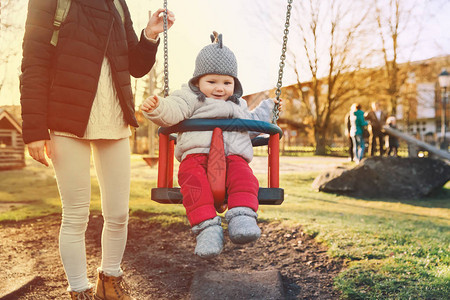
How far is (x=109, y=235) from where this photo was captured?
2.15 m

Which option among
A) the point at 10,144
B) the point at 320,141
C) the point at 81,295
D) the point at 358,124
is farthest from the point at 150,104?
the point at 320,141

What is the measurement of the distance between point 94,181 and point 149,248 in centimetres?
565

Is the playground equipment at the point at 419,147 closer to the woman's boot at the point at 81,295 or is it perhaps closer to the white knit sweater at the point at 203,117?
the white knit sweater at the point at 203,117

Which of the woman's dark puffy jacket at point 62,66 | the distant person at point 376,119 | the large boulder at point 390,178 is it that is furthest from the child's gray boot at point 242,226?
the distant person at point 376,119

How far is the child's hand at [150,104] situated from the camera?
1.87 meters

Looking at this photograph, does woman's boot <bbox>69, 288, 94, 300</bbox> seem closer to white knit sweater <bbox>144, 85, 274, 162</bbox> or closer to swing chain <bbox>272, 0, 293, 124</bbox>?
white knit sweater <bbox>144, 85, 274, 162</bbox>

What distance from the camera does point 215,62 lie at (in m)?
2.08

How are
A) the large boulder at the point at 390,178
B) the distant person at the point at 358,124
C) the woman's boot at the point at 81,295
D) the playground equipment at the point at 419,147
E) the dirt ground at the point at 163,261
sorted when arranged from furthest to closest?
1. the distant person at the point at 358,124
2. the playground equipment at the point at 419,147
3. the large boulder at the point at 390,178
4. the dirt ground at the point at 163,261
5. the woman's boot at the point at 81,295

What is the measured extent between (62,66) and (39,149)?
1.25 ft

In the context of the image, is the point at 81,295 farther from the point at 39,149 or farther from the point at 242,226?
the point at 242,226

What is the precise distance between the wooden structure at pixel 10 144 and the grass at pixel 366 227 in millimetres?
4244

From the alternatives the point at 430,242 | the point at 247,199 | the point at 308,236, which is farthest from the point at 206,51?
the point at 430,242

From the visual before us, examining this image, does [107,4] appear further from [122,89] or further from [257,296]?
[257,296]

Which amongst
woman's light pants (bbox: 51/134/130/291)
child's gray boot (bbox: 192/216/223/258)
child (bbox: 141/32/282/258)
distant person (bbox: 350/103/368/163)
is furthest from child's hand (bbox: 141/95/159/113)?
distant person (bbox: 350/103/368/163)
